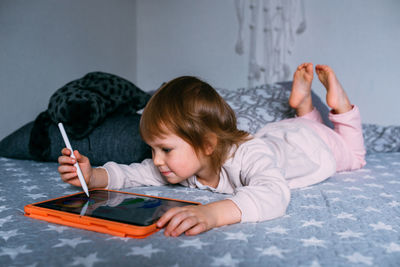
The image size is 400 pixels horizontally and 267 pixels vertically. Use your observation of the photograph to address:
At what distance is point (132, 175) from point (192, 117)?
29cm

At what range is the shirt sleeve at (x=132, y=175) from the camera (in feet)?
3.08

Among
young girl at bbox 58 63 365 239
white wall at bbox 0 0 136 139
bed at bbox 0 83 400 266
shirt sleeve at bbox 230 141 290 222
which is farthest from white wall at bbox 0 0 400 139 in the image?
shirt sleeve at bbox 230 141 290 222

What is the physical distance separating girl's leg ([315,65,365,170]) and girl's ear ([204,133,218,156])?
0.61 m

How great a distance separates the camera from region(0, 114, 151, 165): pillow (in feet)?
3.92

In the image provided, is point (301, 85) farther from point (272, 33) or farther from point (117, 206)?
point (272, 33)

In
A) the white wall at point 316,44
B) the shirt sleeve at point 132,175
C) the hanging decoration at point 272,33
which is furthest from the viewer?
the hanging decoration at point 272,33

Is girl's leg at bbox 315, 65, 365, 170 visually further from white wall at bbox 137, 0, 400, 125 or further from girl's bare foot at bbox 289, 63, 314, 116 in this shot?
white wall at bbox 137, 0, 400, 125

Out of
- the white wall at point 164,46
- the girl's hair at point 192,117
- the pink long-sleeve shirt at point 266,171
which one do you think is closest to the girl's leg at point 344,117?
the pink long-sleeve shirt at point 266,171

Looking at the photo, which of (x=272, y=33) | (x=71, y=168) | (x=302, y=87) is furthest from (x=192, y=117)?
(x=272, y=33)

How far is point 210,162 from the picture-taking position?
0.88 metres

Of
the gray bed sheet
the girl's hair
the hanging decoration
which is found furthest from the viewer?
the hanging decoration

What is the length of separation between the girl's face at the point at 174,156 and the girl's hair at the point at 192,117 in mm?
12

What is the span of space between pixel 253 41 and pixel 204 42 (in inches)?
13.8

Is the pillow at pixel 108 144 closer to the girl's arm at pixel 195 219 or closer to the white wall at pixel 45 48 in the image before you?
the white wall at pixel 45 48
